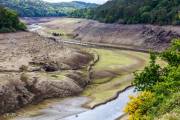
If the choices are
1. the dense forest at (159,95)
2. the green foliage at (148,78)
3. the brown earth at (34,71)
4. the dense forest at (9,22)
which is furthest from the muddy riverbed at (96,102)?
the dense forest at (9,22)

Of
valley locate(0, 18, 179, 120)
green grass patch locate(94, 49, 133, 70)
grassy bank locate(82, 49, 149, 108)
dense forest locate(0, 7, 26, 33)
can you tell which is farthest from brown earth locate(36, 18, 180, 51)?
dense forest locate(0, 7, 26, 33)

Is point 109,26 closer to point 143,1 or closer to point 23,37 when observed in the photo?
point 143,1

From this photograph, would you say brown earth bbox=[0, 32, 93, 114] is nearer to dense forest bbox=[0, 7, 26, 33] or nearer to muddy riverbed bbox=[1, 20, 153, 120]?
muddy riverbed bbox=[1, 20, 153, 120]

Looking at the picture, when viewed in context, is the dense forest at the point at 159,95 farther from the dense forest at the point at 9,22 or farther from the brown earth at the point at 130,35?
the brown earth at the point at 130,35

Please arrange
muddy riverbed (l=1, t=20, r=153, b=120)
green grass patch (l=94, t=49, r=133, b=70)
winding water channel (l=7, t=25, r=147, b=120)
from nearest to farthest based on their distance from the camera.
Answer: winding water channel (l=7, t=25, r=147, b=120), muddy riverbed (l=1, t=20, r=153, b=120), green grass patch (l=94, t=49, r=133, b=70)

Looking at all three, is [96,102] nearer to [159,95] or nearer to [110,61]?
[159,95]
